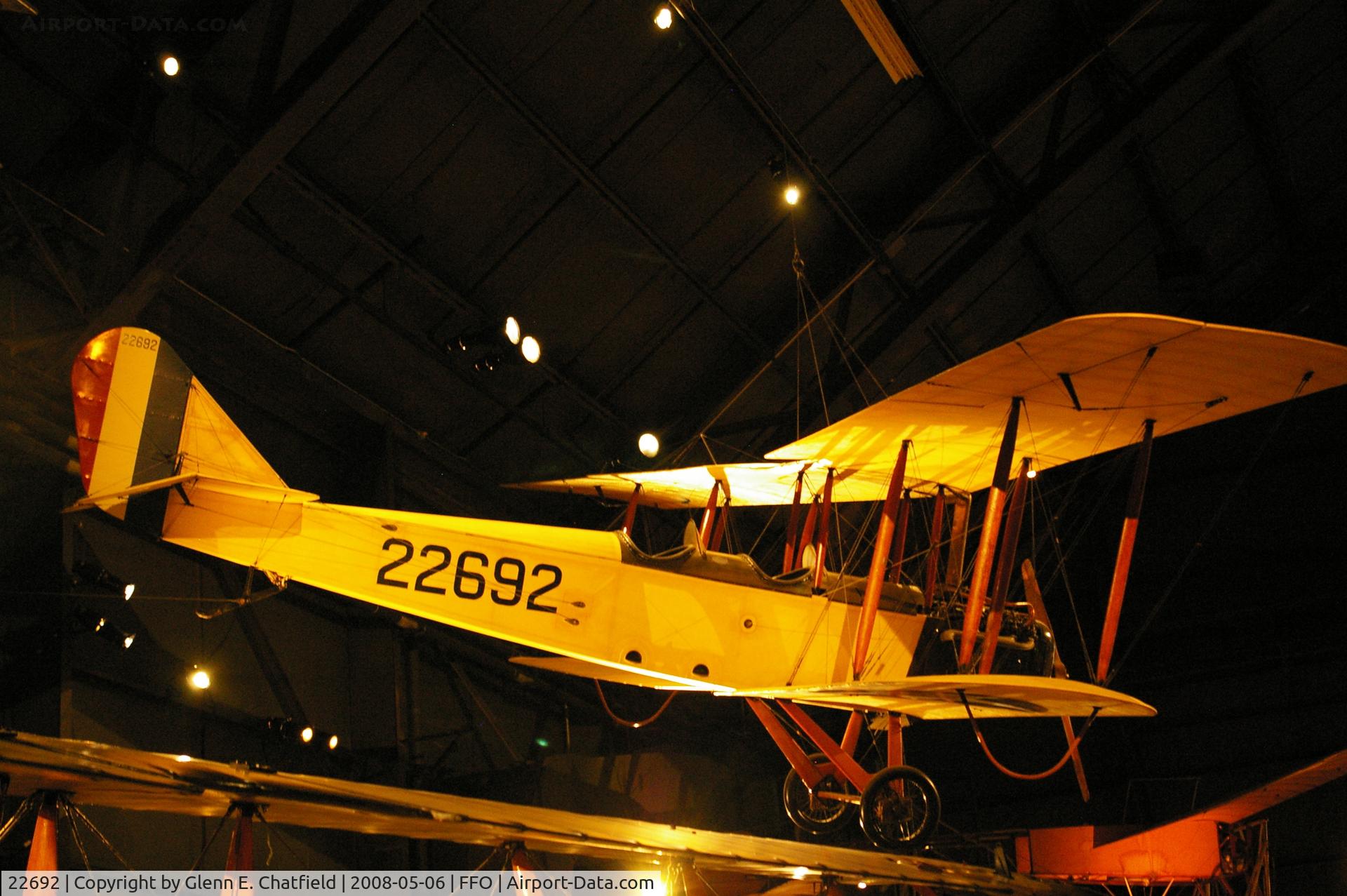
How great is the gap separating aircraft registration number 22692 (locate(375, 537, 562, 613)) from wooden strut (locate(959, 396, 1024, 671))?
2.34m

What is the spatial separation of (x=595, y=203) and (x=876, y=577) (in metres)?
4.90

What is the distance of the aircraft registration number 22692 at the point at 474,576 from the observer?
645cm

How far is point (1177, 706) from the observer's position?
14914 millimetres

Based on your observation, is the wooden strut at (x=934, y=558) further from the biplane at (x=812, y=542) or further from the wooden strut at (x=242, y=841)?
the wooden strut at (x=242, y=841)

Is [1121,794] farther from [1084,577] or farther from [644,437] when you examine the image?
[644,437]

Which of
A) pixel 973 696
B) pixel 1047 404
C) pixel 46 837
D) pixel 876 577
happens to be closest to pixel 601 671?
pixel 876 577

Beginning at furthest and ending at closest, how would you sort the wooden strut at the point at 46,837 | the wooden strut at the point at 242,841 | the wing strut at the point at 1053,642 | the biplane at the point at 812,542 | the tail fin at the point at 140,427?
the wing strut at the point at 1053,642
the biplane at the point at 812,542
the tail fin at the point at 140,427
the wooden strut at the point at 242,841
the wooden strut at the point at 46,837

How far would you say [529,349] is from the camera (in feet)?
32.2

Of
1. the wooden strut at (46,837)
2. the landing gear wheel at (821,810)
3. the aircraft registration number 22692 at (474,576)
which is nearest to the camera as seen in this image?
the wooden strut at (46,837)

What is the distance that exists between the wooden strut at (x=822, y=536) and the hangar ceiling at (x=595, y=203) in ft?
9.91

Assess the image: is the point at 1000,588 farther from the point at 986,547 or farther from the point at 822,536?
the point at 822,536

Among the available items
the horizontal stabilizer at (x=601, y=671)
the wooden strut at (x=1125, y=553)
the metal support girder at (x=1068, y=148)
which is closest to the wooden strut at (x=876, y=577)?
the horizontal stabilizer at (x=601, y=671)

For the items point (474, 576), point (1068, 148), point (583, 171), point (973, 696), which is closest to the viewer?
point (474, 576)

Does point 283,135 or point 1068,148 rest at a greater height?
point 1068,148
